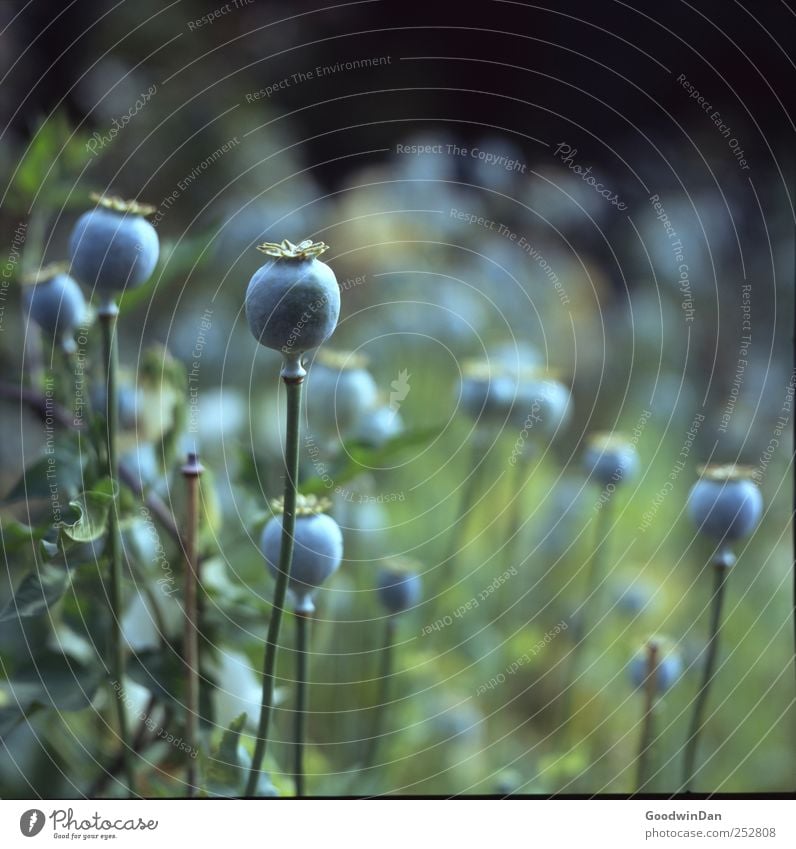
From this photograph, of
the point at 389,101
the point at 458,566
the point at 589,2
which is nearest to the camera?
the point at 458,566

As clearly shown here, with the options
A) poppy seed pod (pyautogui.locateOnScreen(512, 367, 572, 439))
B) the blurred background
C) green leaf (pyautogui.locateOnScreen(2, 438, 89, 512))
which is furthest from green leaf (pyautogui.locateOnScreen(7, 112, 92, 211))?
poppy seed pod (pyautogui.locateOnScreen(512, 367, 572, 439))

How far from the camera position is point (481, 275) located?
889 millimetres

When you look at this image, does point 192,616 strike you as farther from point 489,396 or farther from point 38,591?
point 489,396

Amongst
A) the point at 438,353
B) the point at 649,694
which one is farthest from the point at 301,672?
the point at 438,353

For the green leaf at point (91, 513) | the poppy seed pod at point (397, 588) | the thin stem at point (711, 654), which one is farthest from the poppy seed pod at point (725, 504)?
the green leaf at point (91, 513)

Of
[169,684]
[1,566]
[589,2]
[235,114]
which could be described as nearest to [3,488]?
[1,566]

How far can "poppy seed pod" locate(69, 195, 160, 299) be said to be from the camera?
11.6 inches

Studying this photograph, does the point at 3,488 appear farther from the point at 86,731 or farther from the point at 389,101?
the point at 389,101

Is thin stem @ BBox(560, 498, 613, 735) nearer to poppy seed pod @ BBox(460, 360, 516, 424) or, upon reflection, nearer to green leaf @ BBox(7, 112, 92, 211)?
poppy seed pod @ BBox(460, 360, 516, 424)

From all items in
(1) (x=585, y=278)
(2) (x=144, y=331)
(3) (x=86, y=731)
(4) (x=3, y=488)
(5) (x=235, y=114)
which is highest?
(5) (x=235, y=114)

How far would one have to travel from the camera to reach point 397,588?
1.25 feet

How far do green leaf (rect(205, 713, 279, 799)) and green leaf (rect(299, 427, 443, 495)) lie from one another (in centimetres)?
8

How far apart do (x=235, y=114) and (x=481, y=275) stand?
0.92 ft

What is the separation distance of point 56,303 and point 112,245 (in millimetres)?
61
